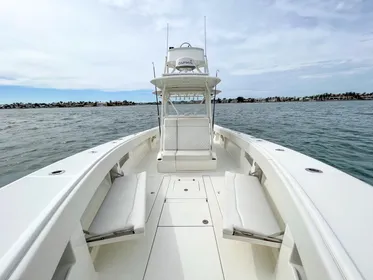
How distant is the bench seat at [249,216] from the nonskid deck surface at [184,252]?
0.75 ft

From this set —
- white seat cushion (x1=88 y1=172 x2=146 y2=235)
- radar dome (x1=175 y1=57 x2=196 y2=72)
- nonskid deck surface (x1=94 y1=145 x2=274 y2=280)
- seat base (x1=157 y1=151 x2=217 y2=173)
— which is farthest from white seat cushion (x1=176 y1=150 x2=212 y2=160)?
radar dome (x1=175 y1=57 x2=196 y2=72)

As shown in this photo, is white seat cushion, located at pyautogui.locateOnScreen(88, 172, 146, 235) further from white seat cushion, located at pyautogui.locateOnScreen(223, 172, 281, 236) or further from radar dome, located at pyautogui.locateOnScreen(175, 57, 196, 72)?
radar dome, located at pyautogui.locateOnScreen(175, 57, 196, 72)

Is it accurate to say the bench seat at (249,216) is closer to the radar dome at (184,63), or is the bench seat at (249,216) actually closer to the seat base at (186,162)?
the seat base at (186,162)

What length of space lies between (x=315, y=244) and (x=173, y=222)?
1276mm

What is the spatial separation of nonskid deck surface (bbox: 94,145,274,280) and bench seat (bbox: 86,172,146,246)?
234 mm

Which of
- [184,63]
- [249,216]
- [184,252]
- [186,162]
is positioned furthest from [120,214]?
[184,63]

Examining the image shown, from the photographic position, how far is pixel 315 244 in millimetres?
765

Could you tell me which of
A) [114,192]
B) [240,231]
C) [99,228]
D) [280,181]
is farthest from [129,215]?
[280,181]

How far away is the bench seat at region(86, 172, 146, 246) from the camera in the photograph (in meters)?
1.33

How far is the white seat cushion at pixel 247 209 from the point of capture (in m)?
1.33

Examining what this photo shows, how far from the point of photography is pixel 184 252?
1.49 meters

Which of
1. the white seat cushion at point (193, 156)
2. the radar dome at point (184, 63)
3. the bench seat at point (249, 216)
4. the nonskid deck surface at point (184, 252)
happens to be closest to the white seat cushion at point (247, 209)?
the bench seat at point (249, 216)

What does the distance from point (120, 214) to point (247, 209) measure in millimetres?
946

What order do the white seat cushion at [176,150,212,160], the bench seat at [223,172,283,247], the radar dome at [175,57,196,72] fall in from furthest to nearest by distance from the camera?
the radar dome at [175,57,196,72], the white seat cushion at [176,150,212,160], the bench seat at [223,172,283,247]
